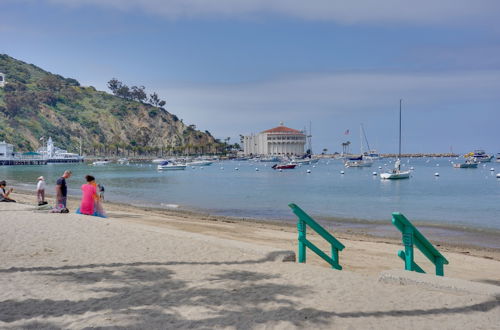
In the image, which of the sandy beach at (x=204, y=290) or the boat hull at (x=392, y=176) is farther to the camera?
the boat hull at (x=392, y=176)

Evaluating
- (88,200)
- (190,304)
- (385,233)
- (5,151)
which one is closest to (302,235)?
(190,304)

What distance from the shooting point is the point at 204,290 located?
725cm

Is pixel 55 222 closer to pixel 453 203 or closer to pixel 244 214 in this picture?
pixel 244 214

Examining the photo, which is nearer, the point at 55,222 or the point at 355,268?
the point at 355,268

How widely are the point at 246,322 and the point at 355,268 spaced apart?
674cm

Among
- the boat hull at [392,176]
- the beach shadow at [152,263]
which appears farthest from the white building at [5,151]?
the beach shadow at [152,263]

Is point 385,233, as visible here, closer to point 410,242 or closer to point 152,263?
point 410,242

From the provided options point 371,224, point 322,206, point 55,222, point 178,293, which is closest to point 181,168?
point 322,206

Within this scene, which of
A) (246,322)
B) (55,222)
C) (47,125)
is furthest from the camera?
(47,125)

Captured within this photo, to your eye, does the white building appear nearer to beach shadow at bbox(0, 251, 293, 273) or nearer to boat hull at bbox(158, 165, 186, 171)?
boat hull at bbox(158, 165, 186, 171)

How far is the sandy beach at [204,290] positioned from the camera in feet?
19.5

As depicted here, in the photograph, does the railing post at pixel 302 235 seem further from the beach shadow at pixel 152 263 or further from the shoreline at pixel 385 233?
the shoreline at pixel 385 233

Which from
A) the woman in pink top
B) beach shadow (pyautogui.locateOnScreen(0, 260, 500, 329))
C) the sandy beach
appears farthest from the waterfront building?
beach shadow (pyautogui.locateOnScreen(0, 260, 500, 329))

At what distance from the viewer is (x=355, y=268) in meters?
12.0
